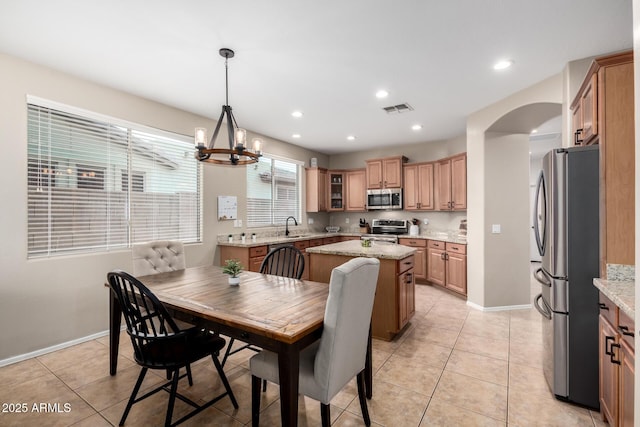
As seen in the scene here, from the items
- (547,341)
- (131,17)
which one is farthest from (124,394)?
(547,341)

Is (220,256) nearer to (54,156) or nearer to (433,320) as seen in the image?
(54,156)

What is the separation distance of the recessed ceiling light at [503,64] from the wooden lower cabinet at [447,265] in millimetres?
2482

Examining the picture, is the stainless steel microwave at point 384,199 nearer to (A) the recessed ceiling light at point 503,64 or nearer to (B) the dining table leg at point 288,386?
(A) the recessed ceiling light at point 503,64

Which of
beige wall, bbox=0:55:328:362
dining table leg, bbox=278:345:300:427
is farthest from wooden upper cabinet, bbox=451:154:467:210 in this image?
beige wall, bbox=0:55:328:362

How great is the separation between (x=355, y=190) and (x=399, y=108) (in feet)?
8.92

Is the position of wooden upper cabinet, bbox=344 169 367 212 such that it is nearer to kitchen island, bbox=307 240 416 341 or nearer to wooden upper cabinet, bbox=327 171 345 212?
wooden upper cabinet, bbox=327 171 345 212

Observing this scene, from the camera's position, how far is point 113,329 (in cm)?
241

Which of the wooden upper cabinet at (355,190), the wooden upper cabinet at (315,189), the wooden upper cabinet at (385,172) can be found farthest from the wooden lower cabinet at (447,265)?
the wooden upper cabinet at (315,189)

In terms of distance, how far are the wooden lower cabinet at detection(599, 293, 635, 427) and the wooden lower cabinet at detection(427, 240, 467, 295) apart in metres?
2.59

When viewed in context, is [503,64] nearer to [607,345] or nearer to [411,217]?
[607,345]

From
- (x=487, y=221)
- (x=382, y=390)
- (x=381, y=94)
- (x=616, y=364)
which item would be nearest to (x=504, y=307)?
(x=487, y=221)

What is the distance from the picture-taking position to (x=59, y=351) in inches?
113

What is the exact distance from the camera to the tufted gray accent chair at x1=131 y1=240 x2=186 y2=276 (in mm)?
2713

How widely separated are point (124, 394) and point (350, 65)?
3323 mm
